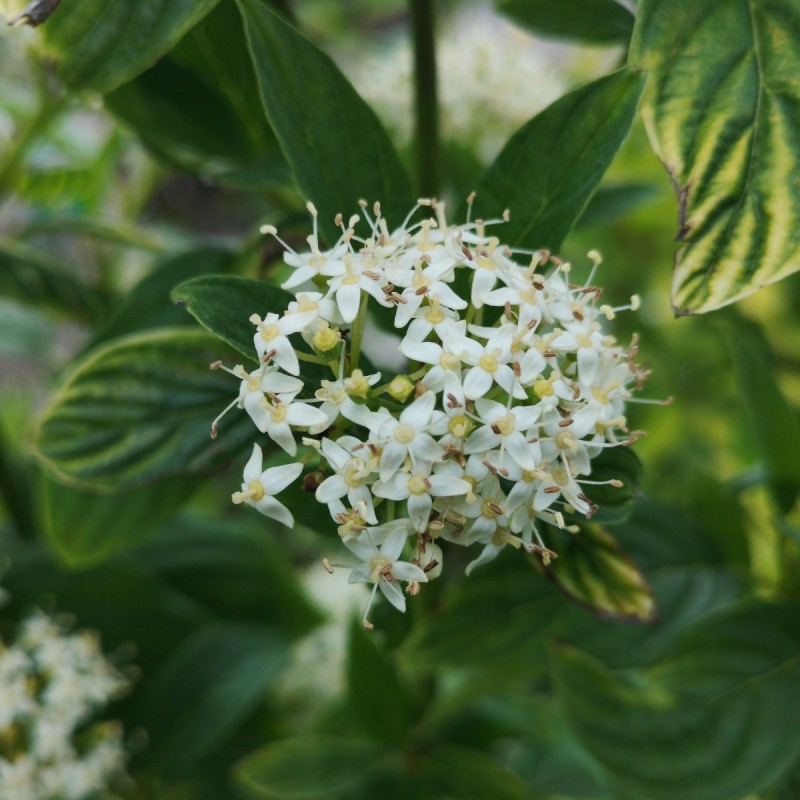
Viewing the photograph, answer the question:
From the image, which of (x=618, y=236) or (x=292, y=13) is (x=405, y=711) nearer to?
(x=292, y=13)

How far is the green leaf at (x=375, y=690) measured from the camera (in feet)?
2.52

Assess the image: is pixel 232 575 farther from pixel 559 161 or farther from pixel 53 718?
pixel 559 161

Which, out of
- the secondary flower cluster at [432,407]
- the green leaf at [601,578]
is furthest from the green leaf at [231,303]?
the green leaf at [601,578]

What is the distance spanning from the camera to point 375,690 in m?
0.77

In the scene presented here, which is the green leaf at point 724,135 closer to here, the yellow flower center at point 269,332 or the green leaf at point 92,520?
the yellow flower center at point 269,332

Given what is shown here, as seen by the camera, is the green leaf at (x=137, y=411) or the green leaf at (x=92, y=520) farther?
the green leaf at (x=92, y=520)

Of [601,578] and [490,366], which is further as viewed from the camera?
[601,578]

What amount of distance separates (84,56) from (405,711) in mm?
547

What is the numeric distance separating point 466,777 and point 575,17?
1.86 ft

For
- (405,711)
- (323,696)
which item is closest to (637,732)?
(405,711)

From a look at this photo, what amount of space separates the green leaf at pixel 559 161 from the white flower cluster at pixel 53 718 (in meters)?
0.52

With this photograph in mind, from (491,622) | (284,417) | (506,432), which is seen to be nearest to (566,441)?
(506,432)

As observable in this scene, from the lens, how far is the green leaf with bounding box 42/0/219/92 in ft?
1.57

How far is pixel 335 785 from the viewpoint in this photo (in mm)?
746
